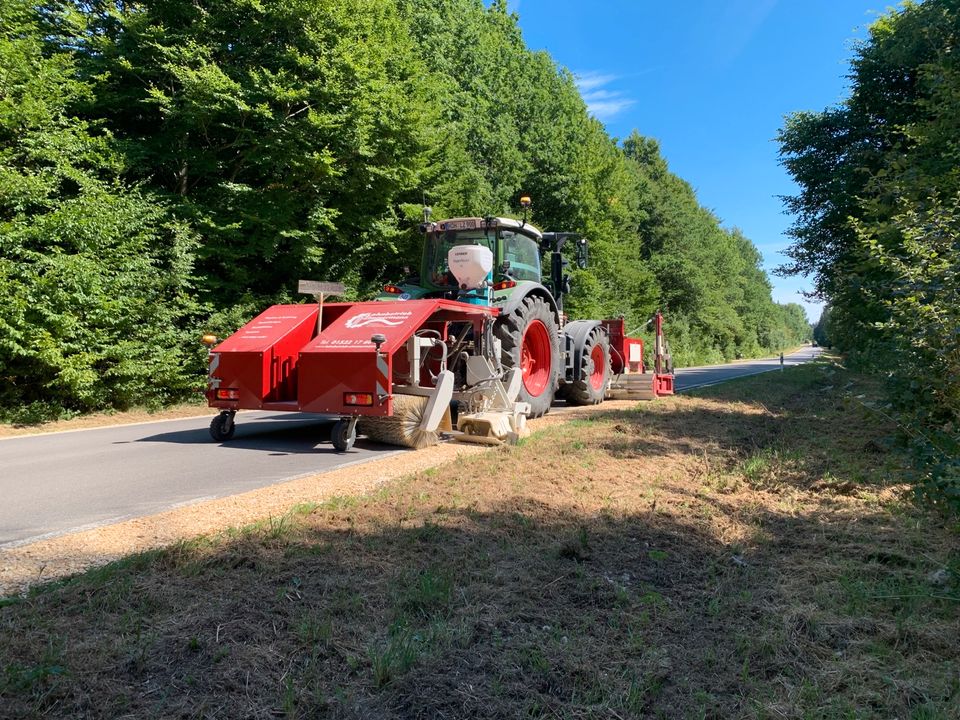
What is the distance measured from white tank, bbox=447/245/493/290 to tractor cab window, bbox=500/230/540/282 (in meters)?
0.93

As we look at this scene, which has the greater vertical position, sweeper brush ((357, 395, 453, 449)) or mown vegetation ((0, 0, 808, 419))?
mown vegetation ((0, 0, 808, 419))

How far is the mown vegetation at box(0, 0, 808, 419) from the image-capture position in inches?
419

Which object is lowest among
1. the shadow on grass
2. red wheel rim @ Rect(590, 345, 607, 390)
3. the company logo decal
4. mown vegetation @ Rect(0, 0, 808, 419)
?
the shadow on grass

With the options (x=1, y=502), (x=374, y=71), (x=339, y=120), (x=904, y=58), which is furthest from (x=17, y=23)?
(x=904, y=58)

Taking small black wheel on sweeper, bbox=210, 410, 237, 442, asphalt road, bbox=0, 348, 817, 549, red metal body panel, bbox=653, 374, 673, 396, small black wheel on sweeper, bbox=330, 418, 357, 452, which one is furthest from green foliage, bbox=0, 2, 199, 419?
red metal body panel, bbox=653, 374, 673, 396

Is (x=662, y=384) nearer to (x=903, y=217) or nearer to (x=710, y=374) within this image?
(x=903, y=217)

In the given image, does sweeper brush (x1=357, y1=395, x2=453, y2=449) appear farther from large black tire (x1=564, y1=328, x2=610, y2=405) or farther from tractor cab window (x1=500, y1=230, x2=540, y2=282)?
large black tire (x1=564, y1=328, x2=610, y2=405)

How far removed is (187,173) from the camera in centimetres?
Answer: 1440

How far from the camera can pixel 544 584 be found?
322 cm

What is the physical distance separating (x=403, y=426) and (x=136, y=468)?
2.86 m

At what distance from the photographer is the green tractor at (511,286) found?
29.9 feet

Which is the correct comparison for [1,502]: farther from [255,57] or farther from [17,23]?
[255,57]

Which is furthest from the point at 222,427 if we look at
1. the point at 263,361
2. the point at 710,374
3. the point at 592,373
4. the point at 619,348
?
the point at 710,374

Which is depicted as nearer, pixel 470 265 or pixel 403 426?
pixel 403 426
